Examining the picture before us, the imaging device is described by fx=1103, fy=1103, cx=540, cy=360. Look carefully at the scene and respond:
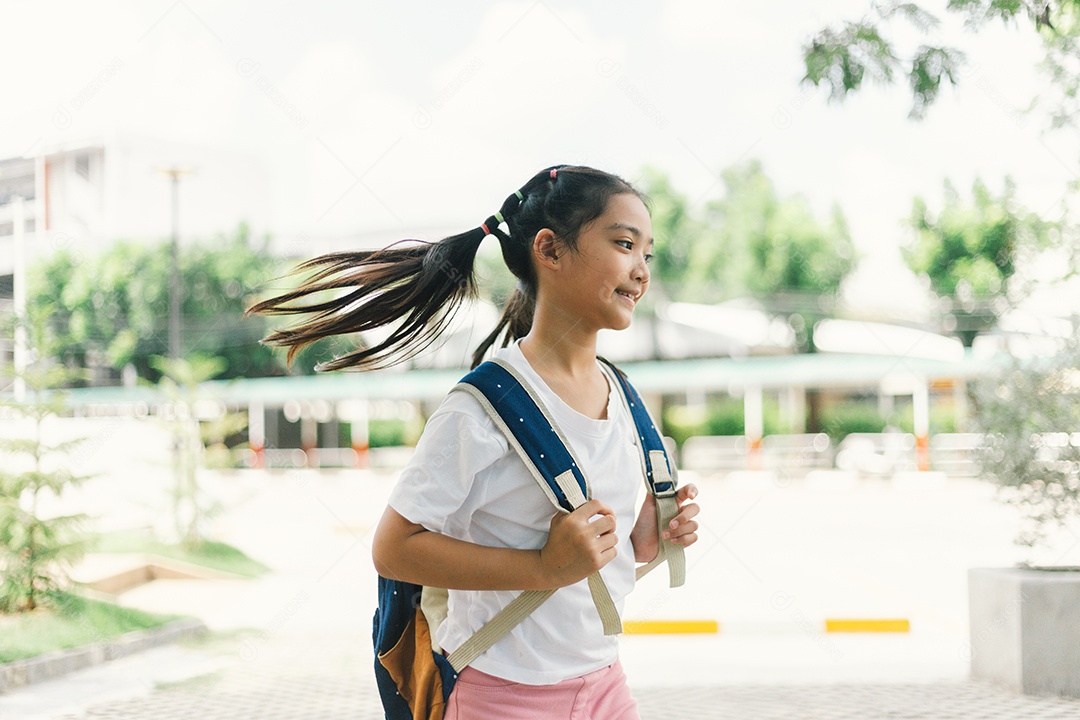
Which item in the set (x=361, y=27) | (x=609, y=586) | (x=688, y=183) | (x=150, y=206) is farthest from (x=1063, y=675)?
(x=688, y=183)

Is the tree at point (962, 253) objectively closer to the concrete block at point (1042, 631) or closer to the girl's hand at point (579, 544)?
the concrete block at point (1042, 631)

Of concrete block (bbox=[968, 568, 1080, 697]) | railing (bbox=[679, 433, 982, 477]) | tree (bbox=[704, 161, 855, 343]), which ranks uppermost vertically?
tree (bbox=[704, 161, 855, 343])

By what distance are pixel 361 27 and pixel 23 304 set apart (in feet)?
64.6

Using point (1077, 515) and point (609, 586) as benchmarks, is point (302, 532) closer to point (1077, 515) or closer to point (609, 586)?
point (1077, 515)

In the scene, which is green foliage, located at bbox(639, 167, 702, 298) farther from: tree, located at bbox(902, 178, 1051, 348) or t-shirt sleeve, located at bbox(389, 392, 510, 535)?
t-shirt sleeve, located at bbox(389, 392, 510, 535)

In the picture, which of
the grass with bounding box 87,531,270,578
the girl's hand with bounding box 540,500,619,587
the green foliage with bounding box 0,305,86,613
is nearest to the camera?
the girl's hand with bounding box 540,500,619,587

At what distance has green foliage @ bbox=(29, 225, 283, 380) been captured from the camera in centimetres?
1970

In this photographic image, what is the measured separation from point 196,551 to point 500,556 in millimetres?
7665

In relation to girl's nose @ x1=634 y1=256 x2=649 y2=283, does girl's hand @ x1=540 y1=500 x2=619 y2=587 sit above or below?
below

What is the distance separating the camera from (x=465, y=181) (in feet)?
78.7

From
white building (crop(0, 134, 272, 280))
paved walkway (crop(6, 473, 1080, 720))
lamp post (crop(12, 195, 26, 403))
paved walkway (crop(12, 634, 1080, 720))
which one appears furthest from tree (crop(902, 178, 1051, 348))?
paved walkway (crop(12, 634, 1080, 720))

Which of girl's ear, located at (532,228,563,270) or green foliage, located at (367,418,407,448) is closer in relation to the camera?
girl's ear, located at (532,228,563,270)

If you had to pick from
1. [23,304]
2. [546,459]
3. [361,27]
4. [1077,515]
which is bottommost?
[1077,515]

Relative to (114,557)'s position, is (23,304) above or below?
above
